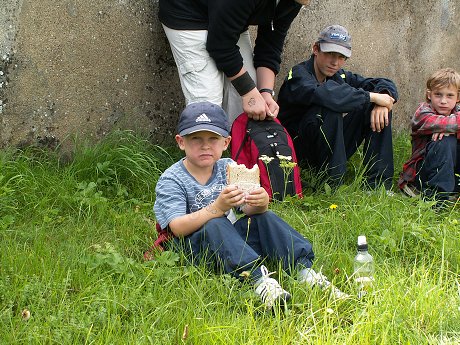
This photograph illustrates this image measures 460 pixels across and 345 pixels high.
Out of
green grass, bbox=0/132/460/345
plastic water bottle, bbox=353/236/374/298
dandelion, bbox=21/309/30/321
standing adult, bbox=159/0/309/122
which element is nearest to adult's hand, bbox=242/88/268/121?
standing adult, bbox=159/0/309/122

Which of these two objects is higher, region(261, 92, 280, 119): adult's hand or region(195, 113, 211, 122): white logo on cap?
region(195, 113, 211, 122): white logo on cap

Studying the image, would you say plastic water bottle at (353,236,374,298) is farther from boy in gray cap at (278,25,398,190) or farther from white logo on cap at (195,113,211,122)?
boy in gray cap at (278,25,398,190)

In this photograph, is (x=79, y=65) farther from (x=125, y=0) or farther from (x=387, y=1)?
(x=387, y=1)

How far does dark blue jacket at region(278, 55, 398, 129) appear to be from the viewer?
458 cm

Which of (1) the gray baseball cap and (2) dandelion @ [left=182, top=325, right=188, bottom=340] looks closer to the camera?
(2) dandelion @ [left=182, top=325, right=188, bottom=340]

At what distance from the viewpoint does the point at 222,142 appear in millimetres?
3232

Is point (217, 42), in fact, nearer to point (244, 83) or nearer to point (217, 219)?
point (244, 83)

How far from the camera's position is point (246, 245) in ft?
9.82

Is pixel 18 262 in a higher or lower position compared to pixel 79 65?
lower

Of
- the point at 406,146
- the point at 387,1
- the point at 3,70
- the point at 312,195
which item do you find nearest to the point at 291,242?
the point at 312,195

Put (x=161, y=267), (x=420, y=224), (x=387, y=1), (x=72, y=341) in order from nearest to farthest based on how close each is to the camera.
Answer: (x=72, y=341), (x=161, y=267), (x=420, y=224), (x=387, y=1)

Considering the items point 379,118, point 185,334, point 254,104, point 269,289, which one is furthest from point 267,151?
point 185,334

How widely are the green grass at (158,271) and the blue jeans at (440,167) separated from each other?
270 millimetres

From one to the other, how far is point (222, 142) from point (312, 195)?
1419 millimetres
